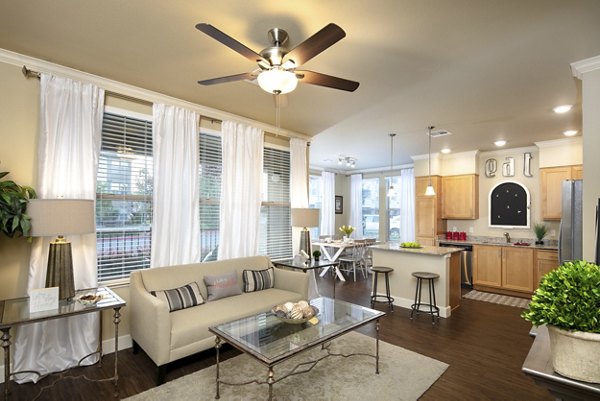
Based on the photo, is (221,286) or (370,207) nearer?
(221,286)

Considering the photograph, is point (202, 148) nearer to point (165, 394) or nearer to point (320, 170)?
point (165, 394)

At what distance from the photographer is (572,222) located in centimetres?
360

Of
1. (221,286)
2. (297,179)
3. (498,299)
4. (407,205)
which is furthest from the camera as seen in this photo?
(407,205)

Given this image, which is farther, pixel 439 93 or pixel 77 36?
pixel 439 93

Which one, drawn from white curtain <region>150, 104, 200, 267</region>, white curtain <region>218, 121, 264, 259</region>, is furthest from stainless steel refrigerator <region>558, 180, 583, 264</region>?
white curtain <region>150, 104, 200, 267</region>

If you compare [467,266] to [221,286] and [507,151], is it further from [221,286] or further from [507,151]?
[221,286]

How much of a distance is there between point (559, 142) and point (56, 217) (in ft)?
23.3

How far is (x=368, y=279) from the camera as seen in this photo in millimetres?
6562

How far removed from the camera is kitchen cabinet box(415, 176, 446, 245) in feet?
21.5

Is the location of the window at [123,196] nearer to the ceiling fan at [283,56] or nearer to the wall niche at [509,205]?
the ceiling fan at [283,56]

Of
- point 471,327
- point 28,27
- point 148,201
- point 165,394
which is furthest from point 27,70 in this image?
point 471,327

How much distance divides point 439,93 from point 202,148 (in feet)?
9.44

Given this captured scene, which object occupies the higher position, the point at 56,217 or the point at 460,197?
the point at 460,197

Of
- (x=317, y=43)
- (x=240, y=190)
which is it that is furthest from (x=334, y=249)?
(x=317, y=43)
